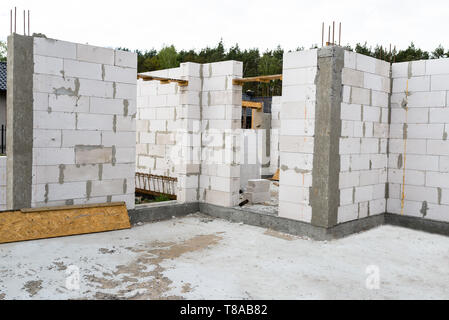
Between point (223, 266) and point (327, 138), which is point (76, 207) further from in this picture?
point (327, 138)

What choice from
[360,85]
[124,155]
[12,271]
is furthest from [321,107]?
[12,271]

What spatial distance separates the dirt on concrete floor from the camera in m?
5.16

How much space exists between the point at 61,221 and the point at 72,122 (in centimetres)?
185

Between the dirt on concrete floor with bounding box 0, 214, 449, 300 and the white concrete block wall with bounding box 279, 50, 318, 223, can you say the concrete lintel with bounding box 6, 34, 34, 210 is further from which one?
the white concrete block wall with bounding box 279, 50, 318, 223

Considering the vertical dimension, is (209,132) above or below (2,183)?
above

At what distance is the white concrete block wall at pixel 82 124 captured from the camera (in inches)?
292

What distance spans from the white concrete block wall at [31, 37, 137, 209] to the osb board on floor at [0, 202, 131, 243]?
175 mm

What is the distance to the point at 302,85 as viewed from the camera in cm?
787

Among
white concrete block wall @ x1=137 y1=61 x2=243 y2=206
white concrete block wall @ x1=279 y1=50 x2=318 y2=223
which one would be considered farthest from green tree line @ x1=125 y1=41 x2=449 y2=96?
white concrete block wall @ x1=279 y1=50 x2=318 y2=223

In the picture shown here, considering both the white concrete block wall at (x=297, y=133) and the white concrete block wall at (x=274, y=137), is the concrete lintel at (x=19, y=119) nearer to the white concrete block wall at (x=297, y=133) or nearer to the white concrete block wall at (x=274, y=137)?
the white concrete block wall at (x=297, y=133)

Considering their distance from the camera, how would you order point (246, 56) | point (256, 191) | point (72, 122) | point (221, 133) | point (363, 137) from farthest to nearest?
point (246, 56) → point (256, 191) → point (221, 133) → point (363, 137) → point (72, 122)

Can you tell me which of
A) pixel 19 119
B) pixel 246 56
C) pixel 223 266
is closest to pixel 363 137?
pixel 223 266

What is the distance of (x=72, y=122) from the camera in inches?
306
